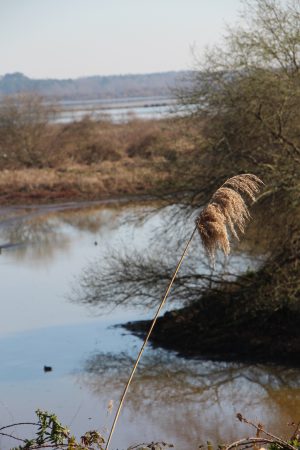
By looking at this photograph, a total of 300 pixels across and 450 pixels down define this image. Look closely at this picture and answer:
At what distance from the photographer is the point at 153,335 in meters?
17.2

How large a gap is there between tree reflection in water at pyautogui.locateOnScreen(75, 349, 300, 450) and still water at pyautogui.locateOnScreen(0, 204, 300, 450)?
0.05ft

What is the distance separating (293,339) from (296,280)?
1.08 metres

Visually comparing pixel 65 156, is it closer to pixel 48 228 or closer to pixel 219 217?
pixel 48 228

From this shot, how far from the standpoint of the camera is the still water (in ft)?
40.0

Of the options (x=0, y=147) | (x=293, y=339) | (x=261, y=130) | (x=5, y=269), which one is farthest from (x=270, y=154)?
(x=0, y=147)

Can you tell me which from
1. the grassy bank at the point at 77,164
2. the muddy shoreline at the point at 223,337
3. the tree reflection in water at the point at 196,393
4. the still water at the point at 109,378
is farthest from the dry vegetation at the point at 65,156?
the tree reflection in water at the point at 196,393

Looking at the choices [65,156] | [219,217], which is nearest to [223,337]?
[219,217]

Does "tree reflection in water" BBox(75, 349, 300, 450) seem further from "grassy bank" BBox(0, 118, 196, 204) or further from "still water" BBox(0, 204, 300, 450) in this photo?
"grassy bank" BBox(0, 118, 196, 204)

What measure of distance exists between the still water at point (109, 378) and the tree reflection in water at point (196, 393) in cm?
2

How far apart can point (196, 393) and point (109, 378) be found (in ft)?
5.22

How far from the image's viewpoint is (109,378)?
Result: 1468cm

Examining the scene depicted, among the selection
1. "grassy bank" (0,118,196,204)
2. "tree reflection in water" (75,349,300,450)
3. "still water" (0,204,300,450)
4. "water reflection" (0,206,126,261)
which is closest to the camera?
"tree reflection in water" (75,349,300,450)

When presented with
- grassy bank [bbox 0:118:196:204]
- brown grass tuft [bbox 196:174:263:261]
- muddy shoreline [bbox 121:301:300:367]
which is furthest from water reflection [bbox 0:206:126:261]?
brown grass tuft [bbox 196:174:263:261]

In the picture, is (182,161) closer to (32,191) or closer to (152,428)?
(152,428)
